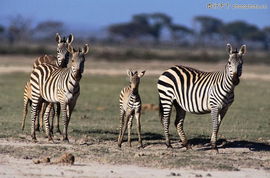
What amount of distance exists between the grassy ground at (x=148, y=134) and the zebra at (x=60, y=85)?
1.95 ft

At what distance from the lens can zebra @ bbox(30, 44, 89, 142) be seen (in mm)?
13203

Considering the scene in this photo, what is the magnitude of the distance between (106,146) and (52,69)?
220 centimetres

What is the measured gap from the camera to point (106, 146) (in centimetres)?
1321

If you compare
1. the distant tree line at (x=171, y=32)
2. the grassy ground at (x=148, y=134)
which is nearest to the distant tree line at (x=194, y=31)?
the distant tree line at (x=171, y=32)

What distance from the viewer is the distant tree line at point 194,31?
327 ft

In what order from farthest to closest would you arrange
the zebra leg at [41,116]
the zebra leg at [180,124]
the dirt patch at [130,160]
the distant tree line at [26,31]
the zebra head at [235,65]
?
the distant tree line at [26,31]
the zebra leg at [41,116]
the zebra leg at [180,124]
the zebra head at [235,65]
the dirt patch at [130,160]

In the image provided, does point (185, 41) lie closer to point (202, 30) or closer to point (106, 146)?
point (202, 30)

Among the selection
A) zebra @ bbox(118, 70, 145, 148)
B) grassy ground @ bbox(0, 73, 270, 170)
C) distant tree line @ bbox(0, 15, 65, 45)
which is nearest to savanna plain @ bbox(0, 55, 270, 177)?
grassy ground @ bbox(0, 73, 270, 170)

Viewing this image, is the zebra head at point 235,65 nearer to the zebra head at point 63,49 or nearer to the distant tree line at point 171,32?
the zebra head at point 63,49

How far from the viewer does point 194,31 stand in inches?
4237

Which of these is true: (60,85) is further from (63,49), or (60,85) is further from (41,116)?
(41,116)

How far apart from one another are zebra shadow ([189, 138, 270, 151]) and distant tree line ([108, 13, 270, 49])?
84.3 m

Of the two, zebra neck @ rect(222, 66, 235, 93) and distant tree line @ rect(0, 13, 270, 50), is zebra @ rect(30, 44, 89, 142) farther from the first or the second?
distant tree line @ rect(0, 13, 270, 50)

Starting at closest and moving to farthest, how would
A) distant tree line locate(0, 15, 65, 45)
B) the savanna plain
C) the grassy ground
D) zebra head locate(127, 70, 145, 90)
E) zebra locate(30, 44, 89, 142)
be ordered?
1. the savanna plain
2. the grassy ground
3. zebra head locate(127, 70, 145, 90)
4. zebra locate(30, 44, 89, 142)
5. distant tree line locate(0, 15, 65, 45)
